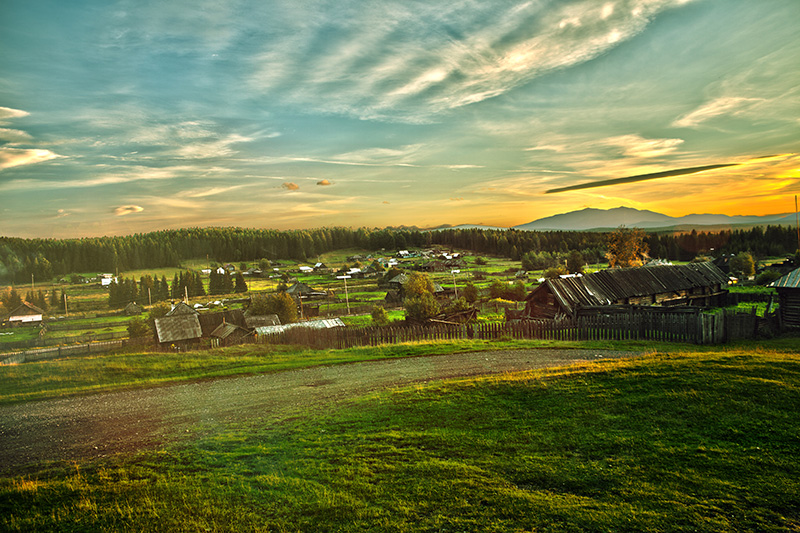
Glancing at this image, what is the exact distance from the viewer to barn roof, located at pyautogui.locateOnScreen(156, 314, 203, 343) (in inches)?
1847

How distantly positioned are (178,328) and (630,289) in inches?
1852

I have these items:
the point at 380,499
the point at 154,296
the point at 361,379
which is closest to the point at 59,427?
the point at 361,379

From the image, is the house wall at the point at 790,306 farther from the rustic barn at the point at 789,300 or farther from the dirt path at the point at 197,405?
the dirt path at the point at 197,405

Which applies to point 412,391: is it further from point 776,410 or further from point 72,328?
point 72,328

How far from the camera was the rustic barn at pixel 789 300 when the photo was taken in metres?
22.5

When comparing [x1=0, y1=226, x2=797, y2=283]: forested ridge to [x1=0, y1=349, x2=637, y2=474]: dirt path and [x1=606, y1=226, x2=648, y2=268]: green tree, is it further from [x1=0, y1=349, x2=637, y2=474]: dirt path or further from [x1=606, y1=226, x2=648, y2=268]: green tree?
[x1=606, y1=226, x2=648, y2=268]: green tree

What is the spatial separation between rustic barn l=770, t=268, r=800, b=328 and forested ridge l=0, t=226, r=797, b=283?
76.5 metres

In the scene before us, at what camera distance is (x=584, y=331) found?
2170cm

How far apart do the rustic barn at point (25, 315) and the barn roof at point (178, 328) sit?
187 feet

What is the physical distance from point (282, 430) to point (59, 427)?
703 centimetres

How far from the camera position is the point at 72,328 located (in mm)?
77250

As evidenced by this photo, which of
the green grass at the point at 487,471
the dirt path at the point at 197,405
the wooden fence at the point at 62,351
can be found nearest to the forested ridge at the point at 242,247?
the wooden fence at the point at 62,351

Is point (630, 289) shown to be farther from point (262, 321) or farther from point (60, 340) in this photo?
point (60, 340)

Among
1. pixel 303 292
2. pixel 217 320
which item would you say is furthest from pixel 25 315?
pixel 217 320
